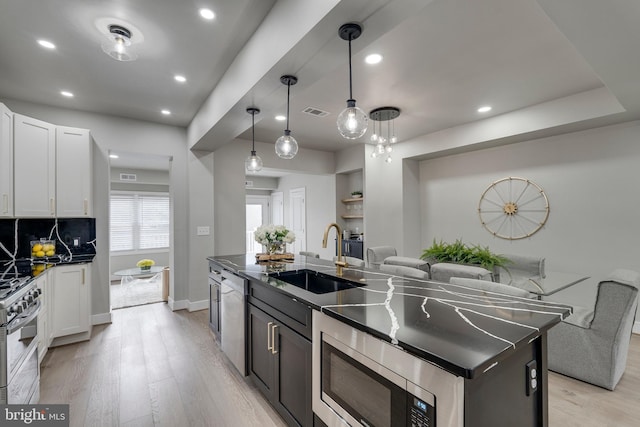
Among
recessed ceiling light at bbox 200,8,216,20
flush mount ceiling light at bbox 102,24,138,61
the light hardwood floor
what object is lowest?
the light hardwood floor

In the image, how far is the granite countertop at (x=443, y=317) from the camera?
0.98 metres

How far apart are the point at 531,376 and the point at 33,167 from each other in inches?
182

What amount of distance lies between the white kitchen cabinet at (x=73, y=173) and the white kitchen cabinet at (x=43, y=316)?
903 mm

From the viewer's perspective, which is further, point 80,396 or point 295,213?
point 295,213

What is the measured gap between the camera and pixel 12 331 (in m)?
1.91

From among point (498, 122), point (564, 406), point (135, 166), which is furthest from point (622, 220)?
point (135, 166)

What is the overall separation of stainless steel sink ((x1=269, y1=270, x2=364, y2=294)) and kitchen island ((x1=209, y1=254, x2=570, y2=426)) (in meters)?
0.47

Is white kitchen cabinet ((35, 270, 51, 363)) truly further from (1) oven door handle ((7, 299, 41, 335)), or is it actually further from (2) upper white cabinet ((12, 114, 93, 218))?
(2) upper white cabinet ((12, 114, 93, 218))

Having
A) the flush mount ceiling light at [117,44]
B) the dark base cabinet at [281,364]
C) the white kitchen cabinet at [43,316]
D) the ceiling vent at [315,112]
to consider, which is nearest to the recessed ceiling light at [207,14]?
the flush mount ceiling light at [117,44]

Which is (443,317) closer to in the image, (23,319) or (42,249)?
(23,319)

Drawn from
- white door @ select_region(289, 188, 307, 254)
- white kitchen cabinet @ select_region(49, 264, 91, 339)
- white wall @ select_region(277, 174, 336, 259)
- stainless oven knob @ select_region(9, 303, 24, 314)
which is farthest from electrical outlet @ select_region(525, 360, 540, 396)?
white door @ select_region(289, 188, 307, 254)

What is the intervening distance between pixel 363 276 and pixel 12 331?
2357mm

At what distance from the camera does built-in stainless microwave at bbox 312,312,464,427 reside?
0.98 metres

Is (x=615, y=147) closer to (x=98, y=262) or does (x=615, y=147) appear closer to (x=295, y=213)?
(x=295, y=213)
